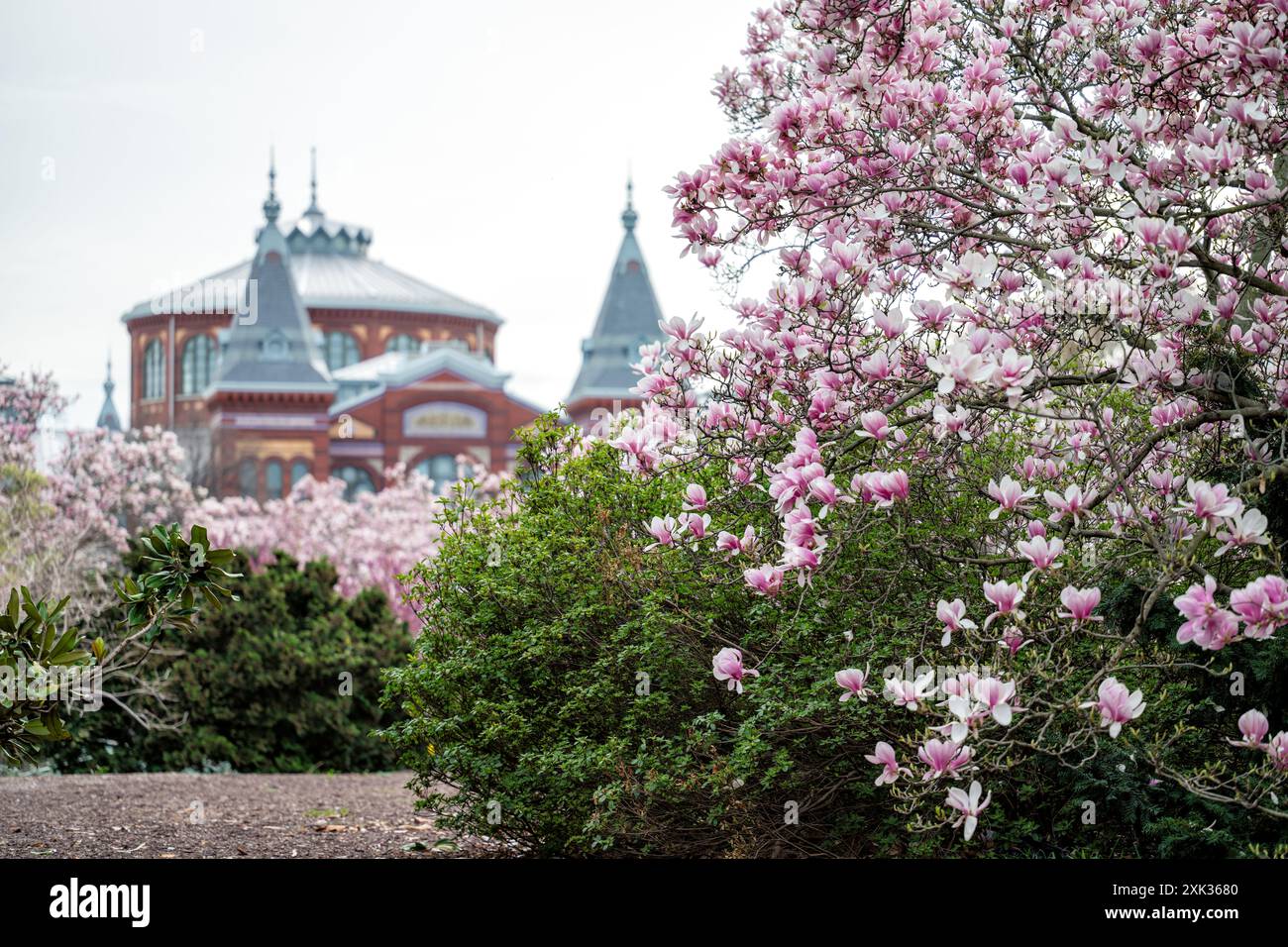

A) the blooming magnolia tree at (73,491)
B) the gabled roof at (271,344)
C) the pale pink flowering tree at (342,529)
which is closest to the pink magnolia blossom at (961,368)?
the blooming magnolia tree at (73,491)

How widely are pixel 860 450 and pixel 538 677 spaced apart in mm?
1939

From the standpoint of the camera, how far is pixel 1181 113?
5.32m

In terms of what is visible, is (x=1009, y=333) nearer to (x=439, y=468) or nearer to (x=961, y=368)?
(x=961, y=368)

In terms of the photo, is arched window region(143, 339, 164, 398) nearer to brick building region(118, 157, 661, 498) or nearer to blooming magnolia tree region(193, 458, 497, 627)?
brick building region(118, 157, 661, 498)

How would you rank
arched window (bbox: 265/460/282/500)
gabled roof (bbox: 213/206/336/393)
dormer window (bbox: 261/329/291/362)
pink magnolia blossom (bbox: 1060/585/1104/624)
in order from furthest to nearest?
dormer window (bbox: 261/329/291/362) < gabled roof (bbox: 213/206/336/393) < arched window (bbox: 265/460/282/500) < pink magnolia blossom (bbox: 1060/585/1104/624)

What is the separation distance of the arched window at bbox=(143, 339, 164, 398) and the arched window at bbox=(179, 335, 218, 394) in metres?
1.82

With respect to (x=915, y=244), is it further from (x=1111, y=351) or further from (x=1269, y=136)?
(x=1111, y=351)

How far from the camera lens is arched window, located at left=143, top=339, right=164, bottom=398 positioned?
7138 centimetres

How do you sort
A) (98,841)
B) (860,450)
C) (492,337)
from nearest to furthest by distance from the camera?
1. (860,450)
2. (98,841)
3. (492,337)

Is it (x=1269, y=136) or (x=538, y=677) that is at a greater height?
(x=1269, y=136)

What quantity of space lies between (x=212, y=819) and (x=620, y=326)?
55.0 meters

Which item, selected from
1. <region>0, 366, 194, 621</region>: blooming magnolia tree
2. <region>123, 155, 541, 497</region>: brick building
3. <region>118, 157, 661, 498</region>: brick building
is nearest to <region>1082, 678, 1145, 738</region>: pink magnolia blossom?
<region>0, 366, 194, 621</region>: blooming magnolia tree
